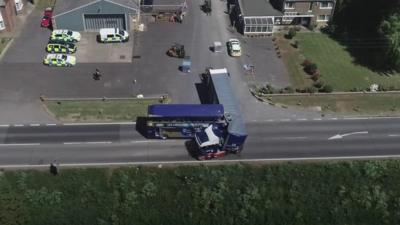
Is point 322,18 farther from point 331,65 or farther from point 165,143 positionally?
point 165,143

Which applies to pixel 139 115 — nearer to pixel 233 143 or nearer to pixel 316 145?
pixel 233 143

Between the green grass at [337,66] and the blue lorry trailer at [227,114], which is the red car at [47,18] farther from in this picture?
the green grass at [337,66]

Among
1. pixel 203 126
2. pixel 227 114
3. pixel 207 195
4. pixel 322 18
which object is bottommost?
pixel 207 195

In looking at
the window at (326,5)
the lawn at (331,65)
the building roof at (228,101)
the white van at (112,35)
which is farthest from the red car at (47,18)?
the window at (326,5)

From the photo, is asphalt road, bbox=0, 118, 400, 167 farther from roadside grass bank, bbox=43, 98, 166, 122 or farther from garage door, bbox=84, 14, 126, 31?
garage door, bbox=84, 14, 126, 31

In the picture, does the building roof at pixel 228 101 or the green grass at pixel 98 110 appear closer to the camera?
the building roof at pixel 228 101

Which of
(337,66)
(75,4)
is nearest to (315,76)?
(337,66)

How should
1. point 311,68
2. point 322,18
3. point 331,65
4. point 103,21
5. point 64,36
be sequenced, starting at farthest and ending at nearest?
point 322,18, point 103,21, point 64,36, point 331,65, point 311,68
